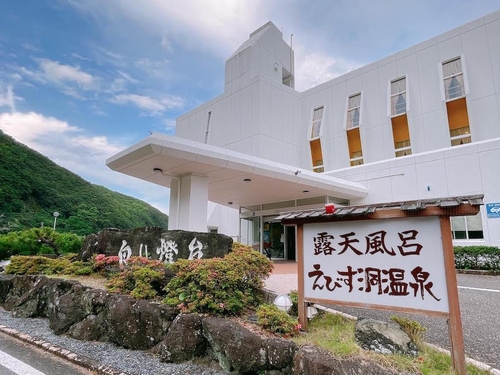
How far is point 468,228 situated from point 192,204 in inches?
424

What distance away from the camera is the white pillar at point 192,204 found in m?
8.87

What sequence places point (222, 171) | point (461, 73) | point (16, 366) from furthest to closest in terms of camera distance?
point (461, 73), point (222, 171), point (16, 366)

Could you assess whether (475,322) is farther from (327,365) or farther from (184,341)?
(184,341)

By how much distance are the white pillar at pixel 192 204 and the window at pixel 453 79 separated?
1335 cm

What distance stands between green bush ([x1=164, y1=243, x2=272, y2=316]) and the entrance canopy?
3.32 meters

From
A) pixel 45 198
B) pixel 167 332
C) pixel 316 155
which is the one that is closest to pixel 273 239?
pixel 316 155

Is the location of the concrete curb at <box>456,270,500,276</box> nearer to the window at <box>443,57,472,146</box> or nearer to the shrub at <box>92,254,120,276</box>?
the window at <box>443,57,472,146</box>

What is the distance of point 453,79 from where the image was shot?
47.9 ft

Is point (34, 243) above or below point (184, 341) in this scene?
above

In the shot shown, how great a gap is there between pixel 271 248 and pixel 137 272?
11.1 metres

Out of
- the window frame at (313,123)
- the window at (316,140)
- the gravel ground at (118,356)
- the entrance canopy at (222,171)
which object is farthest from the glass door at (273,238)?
the gravel ground at (118,356)

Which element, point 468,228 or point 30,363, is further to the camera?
point 468,228

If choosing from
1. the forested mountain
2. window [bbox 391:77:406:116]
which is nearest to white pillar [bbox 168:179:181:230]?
window [bbox 391:77:406:116]

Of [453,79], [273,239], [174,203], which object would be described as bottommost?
[273,239]
